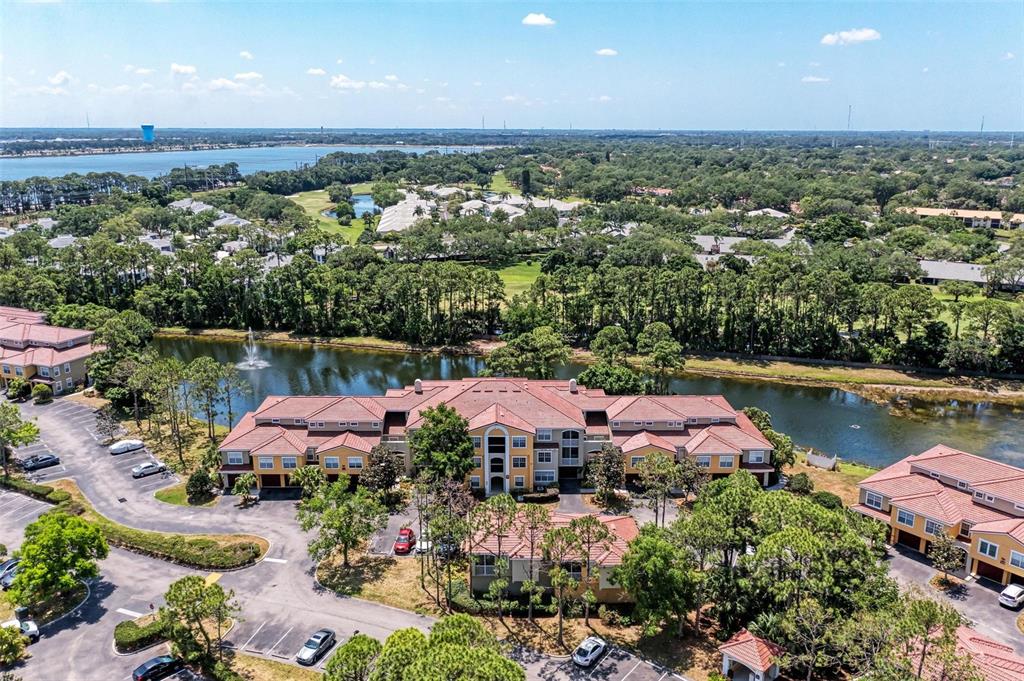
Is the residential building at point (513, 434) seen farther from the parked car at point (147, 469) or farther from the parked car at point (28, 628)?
the parked car at point (28, 628)

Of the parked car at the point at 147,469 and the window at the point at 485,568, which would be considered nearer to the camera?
the window at the point at 485,568

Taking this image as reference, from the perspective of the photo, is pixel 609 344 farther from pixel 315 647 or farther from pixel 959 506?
pixel 315 647

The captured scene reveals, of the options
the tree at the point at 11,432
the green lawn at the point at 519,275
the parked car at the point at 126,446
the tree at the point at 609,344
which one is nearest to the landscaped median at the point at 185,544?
the tree at the point at 11,432

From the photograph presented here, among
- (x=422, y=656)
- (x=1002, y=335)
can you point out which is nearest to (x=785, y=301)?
(x=1002, y=335)

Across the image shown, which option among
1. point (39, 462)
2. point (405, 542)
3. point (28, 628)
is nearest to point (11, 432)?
point (39, 462)

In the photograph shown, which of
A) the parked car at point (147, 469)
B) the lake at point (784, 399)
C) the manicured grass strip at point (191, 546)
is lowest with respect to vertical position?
the lake at point (784, 399)

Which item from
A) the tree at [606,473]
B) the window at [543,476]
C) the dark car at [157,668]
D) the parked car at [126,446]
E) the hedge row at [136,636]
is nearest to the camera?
the dark car at [157,668]
